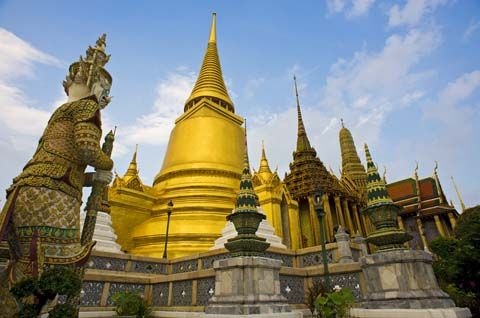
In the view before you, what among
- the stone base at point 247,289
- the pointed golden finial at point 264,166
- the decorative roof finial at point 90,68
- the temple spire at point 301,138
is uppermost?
the temple spire at point 301,138

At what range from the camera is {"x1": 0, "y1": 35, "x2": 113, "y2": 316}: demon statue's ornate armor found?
380 centimetres

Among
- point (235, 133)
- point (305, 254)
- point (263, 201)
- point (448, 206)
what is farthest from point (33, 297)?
point (448, 206)

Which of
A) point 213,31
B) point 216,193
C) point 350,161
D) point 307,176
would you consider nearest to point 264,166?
point 216,193

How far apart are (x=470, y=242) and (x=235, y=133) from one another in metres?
14.6

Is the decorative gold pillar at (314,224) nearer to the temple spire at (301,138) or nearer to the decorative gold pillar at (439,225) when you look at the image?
the temple spire at (301,138)

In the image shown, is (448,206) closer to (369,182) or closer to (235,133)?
(235,133)

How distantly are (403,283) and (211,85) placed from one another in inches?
777

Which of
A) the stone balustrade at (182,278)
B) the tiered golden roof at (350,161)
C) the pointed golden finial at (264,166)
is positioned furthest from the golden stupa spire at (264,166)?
the tiered golden roof at (350,161)

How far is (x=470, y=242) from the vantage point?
646 cm

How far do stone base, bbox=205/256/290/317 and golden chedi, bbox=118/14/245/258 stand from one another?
790 cm

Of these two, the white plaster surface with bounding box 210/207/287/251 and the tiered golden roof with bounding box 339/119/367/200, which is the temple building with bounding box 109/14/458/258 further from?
the tiered golden roof with bounding box 339/119/367/200

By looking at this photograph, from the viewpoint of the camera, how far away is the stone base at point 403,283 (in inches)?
178

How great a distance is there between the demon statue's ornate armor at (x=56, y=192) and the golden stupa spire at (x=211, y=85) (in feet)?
54.6

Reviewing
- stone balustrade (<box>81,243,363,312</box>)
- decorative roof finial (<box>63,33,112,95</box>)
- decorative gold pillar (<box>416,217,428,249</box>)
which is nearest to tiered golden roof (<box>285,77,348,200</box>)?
decorative gold pillar (<box>416,217,428,249</box>)
